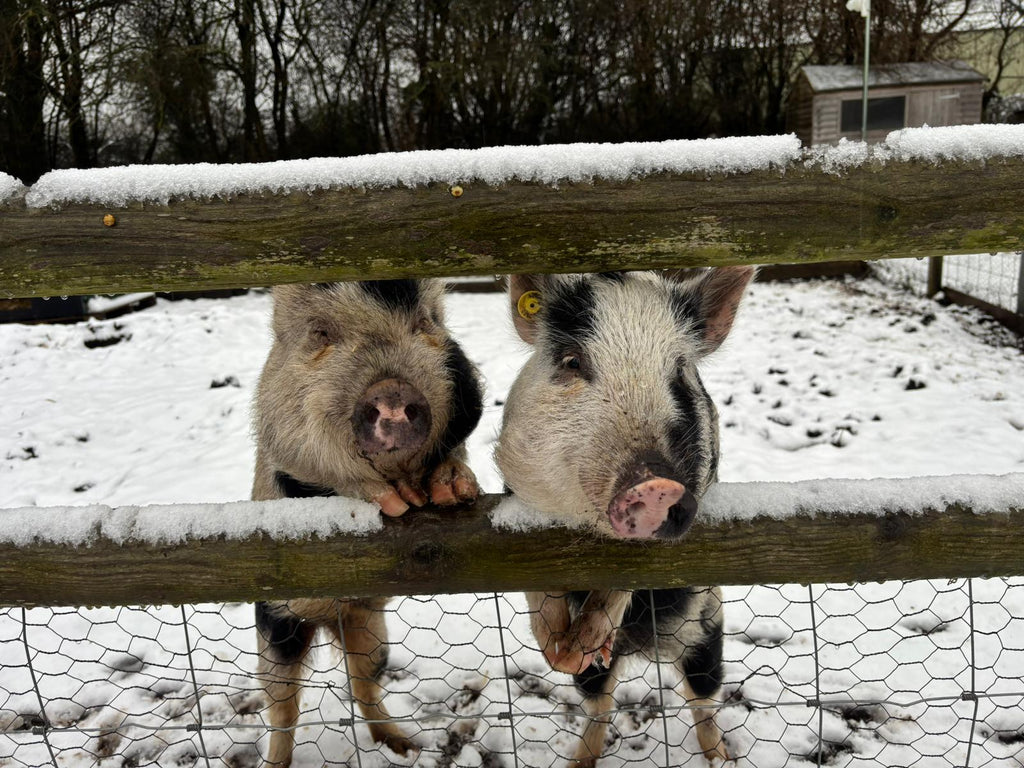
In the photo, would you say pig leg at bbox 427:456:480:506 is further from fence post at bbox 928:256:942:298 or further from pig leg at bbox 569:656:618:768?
fence post at bbox 928:256:942:298

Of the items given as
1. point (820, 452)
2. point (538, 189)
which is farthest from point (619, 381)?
point (820, 452)

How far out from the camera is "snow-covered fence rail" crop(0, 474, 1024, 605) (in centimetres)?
181


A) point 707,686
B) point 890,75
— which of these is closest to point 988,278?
point 890,75

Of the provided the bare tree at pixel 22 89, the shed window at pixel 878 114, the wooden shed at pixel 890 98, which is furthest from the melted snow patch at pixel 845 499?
the shed window at pixel 878 114

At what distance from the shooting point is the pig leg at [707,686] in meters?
2.76

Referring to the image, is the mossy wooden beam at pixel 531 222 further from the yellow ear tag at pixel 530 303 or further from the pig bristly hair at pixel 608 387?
the yellow ear tag at pixel 530 303

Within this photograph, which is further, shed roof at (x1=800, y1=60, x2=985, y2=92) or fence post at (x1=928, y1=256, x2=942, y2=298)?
shed roof at (x1=800, y1=60, x2=985, y2=92)

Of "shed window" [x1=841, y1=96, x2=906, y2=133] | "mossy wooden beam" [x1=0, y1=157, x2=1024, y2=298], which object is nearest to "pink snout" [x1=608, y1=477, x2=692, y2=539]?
"mossy wooden beam" [x1=0, y1=157, x2=1024, y2=298]

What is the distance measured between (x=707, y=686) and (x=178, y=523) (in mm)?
2072

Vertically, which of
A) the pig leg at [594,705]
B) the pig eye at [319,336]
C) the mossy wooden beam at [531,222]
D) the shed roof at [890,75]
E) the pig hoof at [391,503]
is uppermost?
the shed roof at [890,75]

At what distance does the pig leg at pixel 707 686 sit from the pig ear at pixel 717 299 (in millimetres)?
1178

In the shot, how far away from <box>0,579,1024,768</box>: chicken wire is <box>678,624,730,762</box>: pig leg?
0.08 metres

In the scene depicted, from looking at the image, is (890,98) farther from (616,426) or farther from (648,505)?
A: (648,505)

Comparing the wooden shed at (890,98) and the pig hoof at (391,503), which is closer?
the pig hoof at (391,503)
